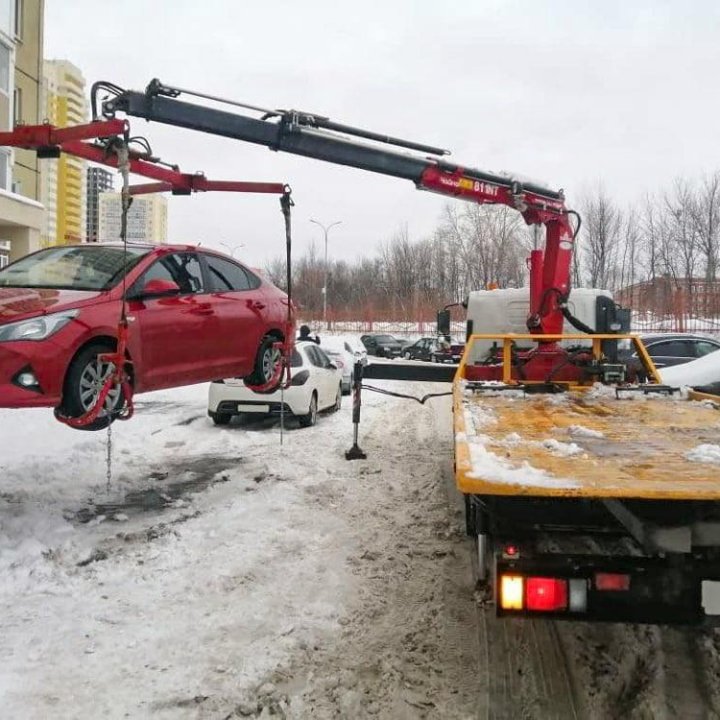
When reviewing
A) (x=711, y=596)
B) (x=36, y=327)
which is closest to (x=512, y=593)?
(x=711, y=596)

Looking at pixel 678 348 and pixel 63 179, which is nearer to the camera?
pixel 678 348

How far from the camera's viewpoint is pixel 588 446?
11.6ft

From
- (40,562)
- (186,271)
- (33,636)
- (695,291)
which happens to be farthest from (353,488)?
(695,291)

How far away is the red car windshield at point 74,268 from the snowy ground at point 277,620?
1.88 meters

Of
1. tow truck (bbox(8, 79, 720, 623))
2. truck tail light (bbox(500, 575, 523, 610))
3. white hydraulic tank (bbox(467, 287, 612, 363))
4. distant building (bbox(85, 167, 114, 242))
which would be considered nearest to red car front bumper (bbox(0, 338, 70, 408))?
tow truck (bbox(8, 79, 720, 623))

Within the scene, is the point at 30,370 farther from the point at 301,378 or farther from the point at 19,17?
the point at 19,17

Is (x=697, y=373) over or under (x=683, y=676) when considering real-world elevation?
over

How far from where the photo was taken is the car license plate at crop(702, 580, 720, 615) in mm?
2574

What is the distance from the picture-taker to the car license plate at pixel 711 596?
2.57 metres

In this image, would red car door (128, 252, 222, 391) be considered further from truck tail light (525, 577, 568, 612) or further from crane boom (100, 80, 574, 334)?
truck tail light (525, 577, 568, 612)

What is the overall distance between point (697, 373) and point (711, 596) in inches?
280

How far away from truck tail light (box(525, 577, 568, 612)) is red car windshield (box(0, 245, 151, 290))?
12.7 feet

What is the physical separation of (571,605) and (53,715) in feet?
7.26

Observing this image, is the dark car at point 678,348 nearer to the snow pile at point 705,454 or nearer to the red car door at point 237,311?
the red car door at point 237,311
